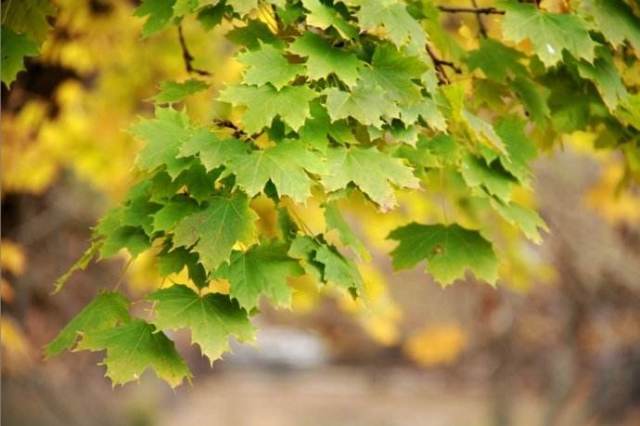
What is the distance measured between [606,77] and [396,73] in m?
0.62

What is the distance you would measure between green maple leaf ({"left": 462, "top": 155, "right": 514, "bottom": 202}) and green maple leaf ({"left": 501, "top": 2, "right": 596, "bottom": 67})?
32 cm

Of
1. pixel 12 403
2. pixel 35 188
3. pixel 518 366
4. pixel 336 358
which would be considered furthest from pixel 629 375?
pixel 35 188

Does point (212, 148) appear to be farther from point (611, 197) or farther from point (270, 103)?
point (611, 197)

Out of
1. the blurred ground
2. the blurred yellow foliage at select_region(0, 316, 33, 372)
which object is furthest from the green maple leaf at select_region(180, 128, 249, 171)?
the blurred ground

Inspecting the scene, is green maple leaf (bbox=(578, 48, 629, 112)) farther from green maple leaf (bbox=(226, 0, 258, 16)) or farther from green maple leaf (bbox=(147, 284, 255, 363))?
green maple leaf (bbox=(147, 284, 255, 363))

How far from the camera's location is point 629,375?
421 inches

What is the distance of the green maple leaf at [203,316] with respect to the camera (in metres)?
2.27

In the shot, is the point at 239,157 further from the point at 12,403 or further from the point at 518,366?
the point at 518,366

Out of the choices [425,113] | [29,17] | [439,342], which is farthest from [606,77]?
[439,342]

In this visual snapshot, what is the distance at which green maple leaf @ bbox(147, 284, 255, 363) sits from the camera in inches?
89.4

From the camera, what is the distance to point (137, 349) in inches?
91.1

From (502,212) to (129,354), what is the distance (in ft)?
3.24

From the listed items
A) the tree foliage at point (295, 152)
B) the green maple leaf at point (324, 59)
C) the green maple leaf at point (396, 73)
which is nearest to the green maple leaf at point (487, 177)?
the tree foliage at point (295, 152)

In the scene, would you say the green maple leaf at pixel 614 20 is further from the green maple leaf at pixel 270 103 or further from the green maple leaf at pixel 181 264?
the green maple leaf at pixel 181 264
